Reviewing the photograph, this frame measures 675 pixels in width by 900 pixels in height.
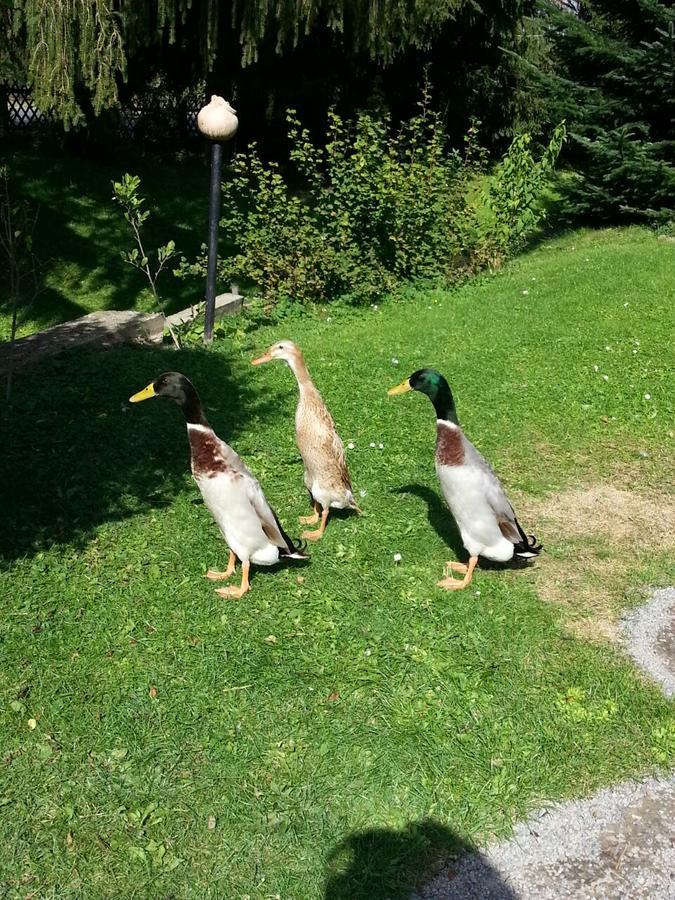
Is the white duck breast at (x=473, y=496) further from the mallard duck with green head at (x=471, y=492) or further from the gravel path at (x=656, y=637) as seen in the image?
the gravel path at (x=656, y=637)

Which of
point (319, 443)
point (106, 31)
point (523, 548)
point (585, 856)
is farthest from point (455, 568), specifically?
point (106, 31)

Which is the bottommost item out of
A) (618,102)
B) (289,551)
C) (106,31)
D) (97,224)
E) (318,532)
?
(97,224)

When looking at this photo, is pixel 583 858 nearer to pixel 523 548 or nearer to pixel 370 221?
pixel 523 548

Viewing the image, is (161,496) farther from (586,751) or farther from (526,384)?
(526,384)

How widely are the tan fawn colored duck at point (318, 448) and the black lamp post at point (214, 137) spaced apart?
3.42 meters

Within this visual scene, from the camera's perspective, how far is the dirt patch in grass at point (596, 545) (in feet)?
15.8

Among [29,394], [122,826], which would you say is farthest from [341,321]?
[122,826]

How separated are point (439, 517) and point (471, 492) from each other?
1121mm

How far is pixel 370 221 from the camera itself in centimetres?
1041

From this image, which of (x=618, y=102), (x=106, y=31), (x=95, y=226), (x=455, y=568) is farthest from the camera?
(x=618, y=102)

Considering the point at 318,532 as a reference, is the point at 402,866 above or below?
above

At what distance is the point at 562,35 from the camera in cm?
1402

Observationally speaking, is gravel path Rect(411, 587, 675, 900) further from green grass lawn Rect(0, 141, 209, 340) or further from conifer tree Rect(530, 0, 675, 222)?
conifer tree Rect(530, 0, 675, 222)

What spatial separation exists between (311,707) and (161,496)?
88.0 inches
